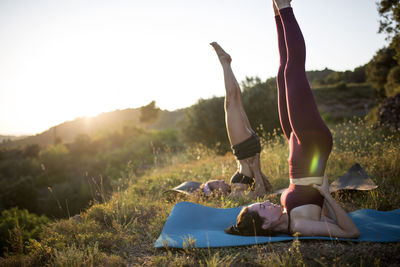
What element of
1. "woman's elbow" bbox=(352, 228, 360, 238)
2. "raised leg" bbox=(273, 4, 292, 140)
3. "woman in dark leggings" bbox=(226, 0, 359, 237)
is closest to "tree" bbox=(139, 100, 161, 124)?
"raised leg" bbox=(273, 4, 292, 140)

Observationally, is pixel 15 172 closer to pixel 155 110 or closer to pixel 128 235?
pixel 128 235

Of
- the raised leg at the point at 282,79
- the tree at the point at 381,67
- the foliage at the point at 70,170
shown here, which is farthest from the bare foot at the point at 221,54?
the tree at the point at 381,67

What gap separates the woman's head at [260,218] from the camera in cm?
246

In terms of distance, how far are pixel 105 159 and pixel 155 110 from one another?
18.4 meters

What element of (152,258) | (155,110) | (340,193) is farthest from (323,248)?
(155,110)

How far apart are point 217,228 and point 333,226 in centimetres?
128

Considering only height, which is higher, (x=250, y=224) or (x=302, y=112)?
(x=302, y=112)

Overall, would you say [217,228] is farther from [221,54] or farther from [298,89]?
[221,54]

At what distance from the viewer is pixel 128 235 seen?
3.05 meters

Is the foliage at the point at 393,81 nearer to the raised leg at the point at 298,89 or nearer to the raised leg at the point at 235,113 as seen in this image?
the raised leg at the point at 235,113

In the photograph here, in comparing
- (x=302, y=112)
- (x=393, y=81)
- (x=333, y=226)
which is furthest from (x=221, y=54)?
(x=393, y=81)

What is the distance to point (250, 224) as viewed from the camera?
8.30ft

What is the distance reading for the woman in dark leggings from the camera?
2314 mm

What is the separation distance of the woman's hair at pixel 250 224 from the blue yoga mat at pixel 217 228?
0.06 metres
